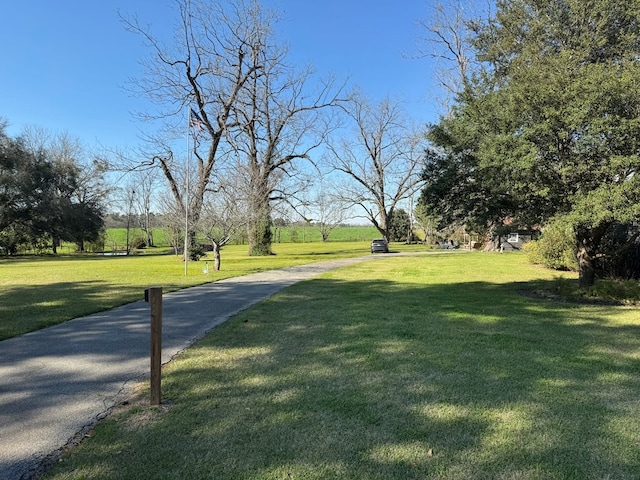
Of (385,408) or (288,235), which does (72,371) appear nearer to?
(385,408)

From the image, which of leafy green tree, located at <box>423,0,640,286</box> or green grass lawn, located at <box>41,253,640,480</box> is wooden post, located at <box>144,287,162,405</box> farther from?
leafy green tree, located at <box>423,0,640,286</box>

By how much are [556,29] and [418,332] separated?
801 cm

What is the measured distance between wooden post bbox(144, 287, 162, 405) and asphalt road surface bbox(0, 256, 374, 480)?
410 millimetres

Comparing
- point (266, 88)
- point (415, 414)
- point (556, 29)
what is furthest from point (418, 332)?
point (266, 88)

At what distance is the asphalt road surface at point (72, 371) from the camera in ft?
9.67

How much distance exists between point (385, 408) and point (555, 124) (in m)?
7.52

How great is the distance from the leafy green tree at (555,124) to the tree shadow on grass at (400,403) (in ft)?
10.9

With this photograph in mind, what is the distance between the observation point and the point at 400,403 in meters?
3.53

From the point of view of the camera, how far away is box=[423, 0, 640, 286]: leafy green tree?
7953 mm

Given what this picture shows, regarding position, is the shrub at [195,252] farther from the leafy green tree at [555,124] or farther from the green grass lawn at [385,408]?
the green grass lawn at [385,408]

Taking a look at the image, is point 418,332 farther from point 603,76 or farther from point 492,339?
point 603,76

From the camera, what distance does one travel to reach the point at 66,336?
599 centimetres

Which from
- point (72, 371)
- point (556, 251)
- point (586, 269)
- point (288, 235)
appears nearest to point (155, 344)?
point (72, 371)

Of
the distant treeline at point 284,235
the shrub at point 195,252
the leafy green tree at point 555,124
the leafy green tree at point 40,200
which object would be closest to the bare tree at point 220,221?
the shrub at point 195,252
